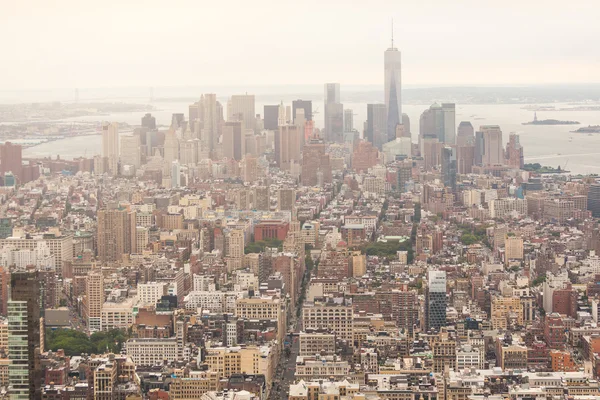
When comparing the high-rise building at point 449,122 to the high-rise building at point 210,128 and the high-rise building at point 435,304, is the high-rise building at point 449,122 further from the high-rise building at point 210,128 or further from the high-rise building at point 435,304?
the high-rise building at point 435,304

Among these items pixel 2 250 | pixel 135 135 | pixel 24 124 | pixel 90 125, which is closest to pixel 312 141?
pixel 135 135

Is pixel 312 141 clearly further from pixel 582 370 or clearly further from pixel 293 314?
pixel 582 370

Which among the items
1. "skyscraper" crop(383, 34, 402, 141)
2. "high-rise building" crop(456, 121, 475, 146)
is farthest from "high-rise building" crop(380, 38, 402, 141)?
"high-rise building" crop(456, 121, 475, 146)

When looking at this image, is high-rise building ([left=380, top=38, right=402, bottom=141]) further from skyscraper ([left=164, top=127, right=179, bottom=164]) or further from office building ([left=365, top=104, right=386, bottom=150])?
skyscraper ([left=164, top=127, right=179, bottom=164])

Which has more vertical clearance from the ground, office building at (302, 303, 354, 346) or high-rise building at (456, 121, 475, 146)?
high-rise building at (456, 121, 475, 146)

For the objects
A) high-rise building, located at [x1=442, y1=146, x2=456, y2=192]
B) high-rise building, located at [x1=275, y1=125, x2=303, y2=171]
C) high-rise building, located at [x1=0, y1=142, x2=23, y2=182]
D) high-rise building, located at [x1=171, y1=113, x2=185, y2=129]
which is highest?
high-rise building, located at [x1=171, y1=113, x2=185, y2=129]

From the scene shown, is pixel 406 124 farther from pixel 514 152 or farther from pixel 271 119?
pixel 514 152

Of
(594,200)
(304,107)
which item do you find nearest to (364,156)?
(304,107)

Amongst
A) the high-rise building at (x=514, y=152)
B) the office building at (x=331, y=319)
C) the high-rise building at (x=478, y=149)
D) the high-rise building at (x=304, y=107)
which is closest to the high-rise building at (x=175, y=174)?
the high-rise building at (x=304, y=107)
